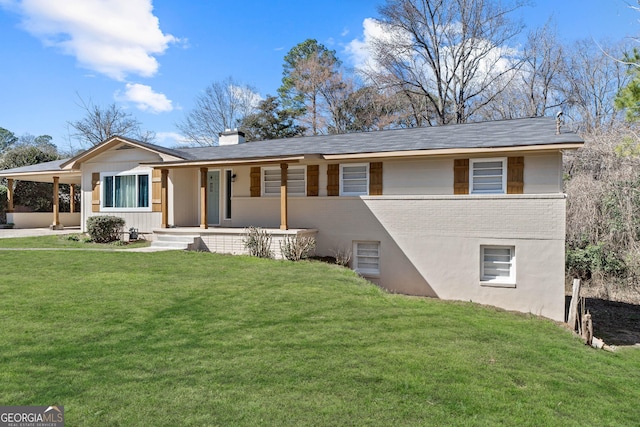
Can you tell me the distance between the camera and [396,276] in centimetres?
1167

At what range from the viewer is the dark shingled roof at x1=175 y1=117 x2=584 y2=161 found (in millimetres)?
10453

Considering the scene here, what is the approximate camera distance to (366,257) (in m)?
12.1

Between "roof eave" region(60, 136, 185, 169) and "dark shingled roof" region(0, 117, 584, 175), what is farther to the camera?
"roof eave" region(60, 136, 185, 169)

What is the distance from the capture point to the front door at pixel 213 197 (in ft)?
47.9

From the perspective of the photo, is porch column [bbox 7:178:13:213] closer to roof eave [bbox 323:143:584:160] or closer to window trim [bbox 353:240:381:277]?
roof eave [bbox 323:143:584:160]

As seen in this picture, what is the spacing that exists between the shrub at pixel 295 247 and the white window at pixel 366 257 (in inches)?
66.1

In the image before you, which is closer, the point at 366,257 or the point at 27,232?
the point at 366,257

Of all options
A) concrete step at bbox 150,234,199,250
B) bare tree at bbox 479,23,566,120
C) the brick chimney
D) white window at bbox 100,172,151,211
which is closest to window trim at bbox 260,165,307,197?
concrete step at bbox 150,234,199,250

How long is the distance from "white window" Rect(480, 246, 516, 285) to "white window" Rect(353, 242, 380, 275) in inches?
118

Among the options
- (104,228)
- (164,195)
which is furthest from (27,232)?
(164,195)

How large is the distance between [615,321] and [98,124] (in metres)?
41.0

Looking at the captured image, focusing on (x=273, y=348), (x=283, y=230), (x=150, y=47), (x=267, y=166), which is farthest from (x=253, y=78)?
(x=273, y=348)

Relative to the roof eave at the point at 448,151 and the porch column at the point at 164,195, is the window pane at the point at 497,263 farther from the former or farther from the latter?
the porch column at the point at 164,195

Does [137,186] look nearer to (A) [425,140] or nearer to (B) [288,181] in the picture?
(B) [288,181]
